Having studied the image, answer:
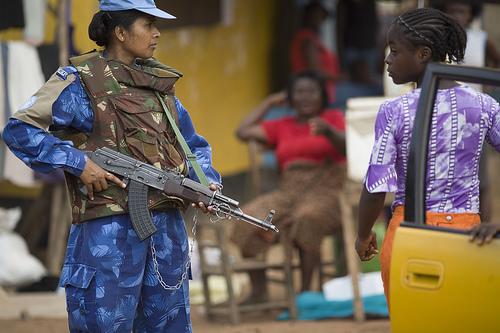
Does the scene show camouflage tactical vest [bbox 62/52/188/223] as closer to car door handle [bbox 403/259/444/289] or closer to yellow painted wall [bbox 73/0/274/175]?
car door handle [bbox 403/259/444/289]

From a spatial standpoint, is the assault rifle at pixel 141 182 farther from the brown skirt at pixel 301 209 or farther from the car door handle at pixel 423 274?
the brown skirt at pixel 301 209

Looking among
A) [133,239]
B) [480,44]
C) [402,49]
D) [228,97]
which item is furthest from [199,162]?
[228,97]

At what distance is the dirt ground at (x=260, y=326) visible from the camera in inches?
313

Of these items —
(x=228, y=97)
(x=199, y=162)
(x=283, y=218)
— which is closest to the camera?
(x=199, y=162)

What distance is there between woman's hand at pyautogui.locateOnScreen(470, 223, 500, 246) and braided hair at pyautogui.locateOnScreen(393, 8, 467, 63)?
854mm

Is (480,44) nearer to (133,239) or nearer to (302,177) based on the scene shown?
(302,177)

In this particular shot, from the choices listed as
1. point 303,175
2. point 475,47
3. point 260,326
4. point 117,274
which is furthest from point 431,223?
point 475,47

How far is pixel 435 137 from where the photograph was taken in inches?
176

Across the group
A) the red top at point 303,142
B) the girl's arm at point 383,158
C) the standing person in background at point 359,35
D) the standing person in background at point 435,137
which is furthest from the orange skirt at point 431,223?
the standing person in background at point 359,35

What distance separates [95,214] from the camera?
15.8 ft

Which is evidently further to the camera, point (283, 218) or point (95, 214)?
point (283, 218)

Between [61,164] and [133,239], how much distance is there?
17.0 inches

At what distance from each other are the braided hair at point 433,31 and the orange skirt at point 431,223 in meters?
0.62

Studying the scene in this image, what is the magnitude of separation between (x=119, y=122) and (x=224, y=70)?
23.3 ft
